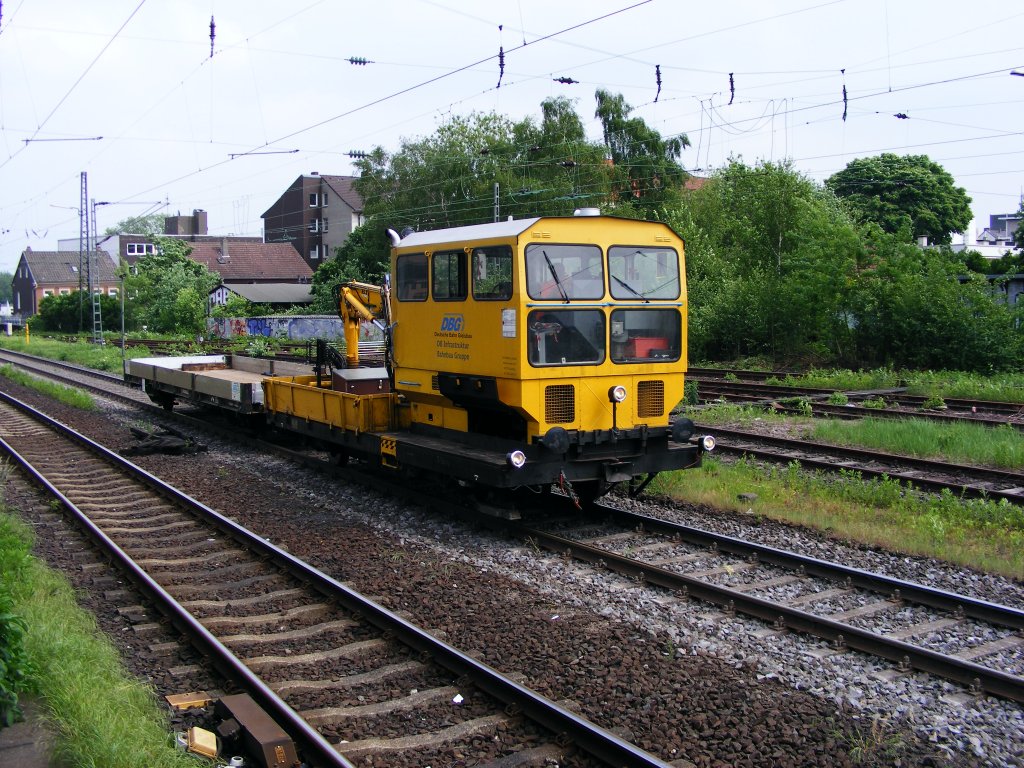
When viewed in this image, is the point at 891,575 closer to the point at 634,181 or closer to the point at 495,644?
the point at 495,644

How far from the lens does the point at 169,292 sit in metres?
57.0

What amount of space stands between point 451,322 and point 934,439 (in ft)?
27.2

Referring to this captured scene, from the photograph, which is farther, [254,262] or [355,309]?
[254,262]

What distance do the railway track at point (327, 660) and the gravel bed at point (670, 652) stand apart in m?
0.30

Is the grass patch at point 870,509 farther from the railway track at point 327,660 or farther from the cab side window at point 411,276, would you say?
the railway track at point 327,660

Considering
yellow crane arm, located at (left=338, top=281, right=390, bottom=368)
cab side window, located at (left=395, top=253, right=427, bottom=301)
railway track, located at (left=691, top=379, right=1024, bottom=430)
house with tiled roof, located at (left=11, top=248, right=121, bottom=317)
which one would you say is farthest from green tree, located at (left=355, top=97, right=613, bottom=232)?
house with tiled roof, located at (left=11, top=248, right=121, bottom=317)

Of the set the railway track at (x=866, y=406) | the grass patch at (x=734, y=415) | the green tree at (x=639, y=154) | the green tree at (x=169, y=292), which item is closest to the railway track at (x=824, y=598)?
the grass patch at (x=734, y=415)

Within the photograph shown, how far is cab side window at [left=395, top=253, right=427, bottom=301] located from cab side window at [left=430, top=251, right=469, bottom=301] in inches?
9.2

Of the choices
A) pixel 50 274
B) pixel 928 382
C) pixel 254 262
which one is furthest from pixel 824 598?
pixel 50 274

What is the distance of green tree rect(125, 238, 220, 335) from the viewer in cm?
5212

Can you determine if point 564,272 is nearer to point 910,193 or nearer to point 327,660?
point 327,660

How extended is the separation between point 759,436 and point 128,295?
54898 mm

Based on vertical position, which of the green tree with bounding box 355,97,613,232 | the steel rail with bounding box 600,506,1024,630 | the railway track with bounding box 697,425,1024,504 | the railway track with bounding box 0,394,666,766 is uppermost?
the green tree with bounding box 355,97,613,232

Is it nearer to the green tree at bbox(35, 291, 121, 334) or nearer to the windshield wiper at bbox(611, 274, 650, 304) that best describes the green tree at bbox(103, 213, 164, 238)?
the green tree at bbox(35, 291, 121, 334)
